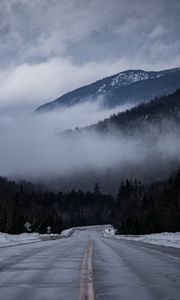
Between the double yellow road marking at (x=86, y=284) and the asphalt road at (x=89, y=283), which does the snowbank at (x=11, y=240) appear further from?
the double yellow road marking at (x=86, y=284)

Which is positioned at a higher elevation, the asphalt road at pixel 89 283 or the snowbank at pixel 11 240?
the snowbank at pixel 11 240

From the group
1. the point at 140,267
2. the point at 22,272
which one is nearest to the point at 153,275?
the point at 140,267

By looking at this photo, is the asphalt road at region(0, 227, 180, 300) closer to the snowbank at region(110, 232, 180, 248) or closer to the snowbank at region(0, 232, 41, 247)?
the snowbank at region(110, 232, 180, 248)

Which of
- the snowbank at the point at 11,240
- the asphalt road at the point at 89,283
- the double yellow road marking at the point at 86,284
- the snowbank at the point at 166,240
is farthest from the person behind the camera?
the snowbank at the point at 11,240

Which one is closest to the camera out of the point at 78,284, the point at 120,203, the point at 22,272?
the point at 78,284

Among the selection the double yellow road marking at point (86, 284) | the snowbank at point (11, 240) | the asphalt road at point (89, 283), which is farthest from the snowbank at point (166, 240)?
the double yellow road marking at point (86, 284)

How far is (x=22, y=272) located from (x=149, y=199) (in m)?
113

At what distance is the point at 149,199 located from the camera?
12612 cm

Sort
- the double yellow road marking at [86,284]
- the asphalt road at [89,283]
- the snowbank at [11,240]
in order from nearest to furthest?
the double yellow road marking at [86,284], the asphalt road at [89,283], the snowbank at [11,240]

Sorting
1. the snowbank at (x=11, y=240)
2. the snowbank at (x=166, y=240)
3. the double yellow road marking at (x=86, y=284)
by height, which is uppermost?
the snowbank at (x=11, y=240)

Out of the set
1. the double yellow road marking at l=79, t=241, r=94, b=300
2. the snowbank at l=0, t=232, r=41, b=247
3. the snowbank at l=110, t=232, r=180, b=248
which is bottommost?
the double yellow road marking at l=79, t=241, r=94, b=300

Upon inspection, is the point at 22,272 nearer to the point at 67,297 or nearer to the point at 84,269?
the point at 84,269

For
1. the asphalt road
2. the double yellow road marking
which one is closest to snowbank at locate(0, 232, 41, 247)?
the asphalt road

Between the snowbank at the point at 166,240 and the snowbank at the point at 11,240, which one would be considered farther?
the snowbank at the point at 11,240
